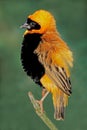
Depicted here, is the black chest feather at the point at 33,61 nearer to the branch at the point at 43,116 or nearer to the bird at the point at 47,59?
the bird at the point at 47,59

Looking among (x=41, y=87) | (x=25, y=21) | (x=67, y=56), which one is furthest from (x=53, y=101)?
(x=25, y=21)

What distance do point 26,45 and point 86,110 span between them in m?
0.44

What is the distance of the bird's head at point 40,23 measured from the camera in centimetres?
197

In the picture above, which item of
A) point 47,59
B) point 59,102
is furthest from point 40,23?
point 59,102

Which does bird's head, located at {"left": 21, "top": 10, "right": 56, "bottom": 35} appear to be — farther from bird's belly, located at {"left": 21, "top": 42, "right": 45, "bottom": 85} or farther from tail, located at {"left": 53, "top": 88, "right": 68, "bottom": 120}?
tail, located at {"left": 53, "top": 88, "right": 68, "bottom": 120}

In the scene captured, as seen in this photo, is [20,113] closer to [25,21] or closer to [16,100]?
[16,100]

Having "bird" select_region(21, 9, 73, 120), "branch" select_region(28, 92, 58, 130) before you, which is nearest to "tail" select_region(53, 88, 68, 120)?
"bird" select_region(21, 9, 73, 120)

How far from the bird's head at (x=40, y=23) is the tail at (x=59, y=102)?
0.91 feet

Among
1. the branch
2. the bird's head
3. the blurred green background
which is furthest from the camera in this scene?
the blurred green background

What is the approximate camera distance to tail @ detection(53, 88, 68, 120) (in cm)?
200

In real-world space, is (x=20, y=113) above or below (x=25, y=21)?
below

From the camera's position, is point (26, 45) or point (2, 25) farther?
point (2, 25)

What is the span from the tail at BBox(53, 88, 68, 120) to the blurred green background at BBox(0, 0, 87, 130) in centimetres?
7

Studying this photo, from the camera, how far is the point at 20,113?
7.18 ft
